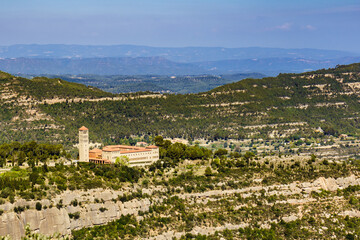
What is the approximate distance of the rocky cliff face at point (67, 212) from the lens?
2549 inches

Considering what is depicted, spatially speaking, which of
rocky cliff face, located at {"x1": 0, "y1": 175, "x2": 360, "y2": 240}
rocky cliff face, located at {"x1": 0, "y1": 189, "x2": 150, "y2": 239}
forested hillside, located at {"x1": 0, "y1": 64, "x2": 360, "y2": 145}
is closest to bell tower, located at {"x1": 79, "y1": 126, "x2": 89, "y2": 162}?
rocky cliff face, located at {"x1": 0, "y1": 175, "x2": 360, "y2": 240}

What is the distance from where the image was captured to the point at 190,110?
168 metres

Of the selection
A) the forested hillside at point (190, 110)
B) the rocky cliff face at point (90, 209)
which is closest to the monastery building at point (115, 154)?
the rocky cliff face at point (90, 209)

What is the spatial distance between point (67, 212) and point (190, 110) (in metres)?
100

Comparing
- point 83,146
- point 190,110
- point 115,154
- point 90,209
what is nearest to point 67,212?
point 90,209

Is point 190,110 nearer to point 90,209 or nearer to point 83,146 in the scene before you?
point 83,146

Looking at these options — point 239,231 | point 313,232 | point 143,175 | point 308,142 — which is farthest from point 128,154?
point 308,142

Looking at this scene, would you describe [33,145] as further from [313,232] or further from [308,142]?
[308,142]

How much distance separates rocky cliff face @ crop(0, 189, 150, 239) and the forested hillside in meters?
56.4

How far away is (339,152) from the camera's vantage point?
454ft

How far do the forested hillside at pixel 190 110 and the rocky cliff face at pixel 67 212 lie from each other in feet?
185

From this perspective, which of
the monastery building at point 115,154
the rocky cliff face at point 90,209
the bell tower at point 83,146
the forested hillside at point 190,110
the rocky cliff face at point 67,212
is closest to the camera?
the rocky cliff face at point 67,212

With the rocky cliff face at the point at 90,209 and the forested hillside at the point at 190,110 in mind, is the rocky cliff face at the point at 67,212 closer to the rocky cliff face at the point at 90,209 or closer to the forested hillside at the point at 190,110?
the rocky cliff face at the point at 90,209

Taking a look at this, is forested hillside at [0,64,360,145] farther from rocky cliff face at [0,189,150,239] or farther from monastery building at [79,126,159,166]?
Result: rocky cliff face at [0,189,150,239]
